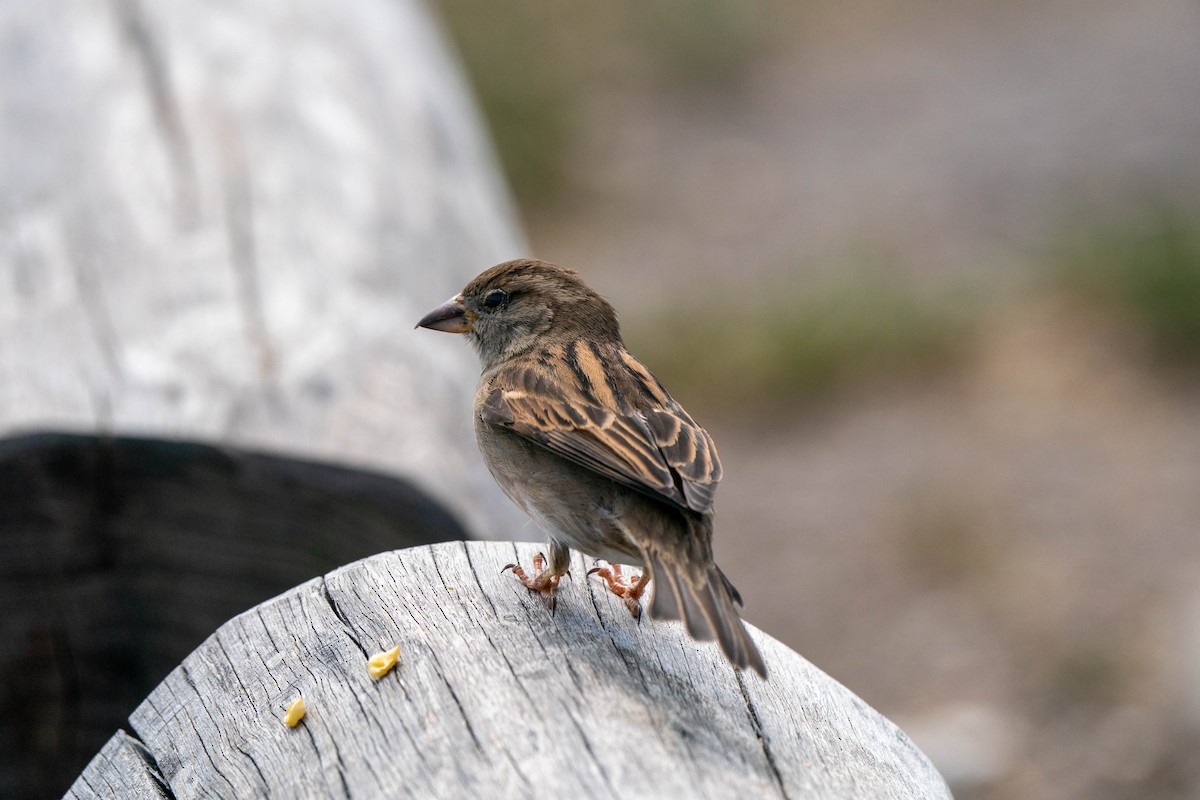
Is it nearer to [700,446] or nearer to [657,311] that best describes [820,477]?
[657,311]

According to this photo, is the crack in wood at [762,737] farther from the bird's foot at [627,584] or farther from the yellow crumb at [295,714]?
the yellow crumb at [295,714]

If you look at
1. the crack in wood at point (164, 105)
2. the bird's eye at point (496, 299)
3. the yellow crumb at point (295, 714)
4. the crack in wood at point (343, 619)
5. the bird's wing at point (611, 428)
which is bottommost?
the yellow crumb at point (295, 714)

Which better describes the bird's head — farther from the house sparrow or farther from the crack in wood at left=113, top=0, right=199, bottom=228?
the crack in wood at left=113, top=0, right=199, bottom=228

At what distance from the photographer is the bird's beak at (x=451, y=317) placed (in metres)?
4.09

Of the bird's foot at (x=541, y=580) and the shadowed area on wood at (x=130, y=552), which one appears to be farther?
the shadowed area on wood at (x=130, y=552)

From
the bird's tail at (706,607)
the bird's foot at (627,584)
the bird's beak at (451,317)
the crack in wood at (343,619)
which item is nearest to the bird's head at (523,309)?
the bird's beak at (451,317)

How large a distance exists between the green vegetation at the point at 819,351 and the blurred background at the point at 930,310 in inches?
0.9

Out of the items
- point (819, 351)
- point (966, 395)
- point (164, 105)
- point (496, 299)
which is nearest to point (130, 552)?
point (496, 299)

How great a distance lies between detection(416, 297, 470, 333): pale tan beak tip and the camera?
4.08m

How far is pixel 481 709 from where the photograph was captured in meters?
2.31

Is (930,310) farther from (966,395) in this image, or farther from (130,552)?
(130,552)

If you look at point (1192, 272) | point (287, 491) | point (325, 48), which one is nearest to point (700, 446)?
point (287, 491)

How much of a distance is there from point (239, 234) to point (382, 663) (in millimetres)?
2362

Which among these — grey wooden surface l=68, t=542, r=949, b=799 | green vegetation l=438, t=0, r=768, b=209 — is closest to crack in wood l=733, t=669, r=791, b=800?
grey wooden surface l=68, t=542, r=949, b=799
